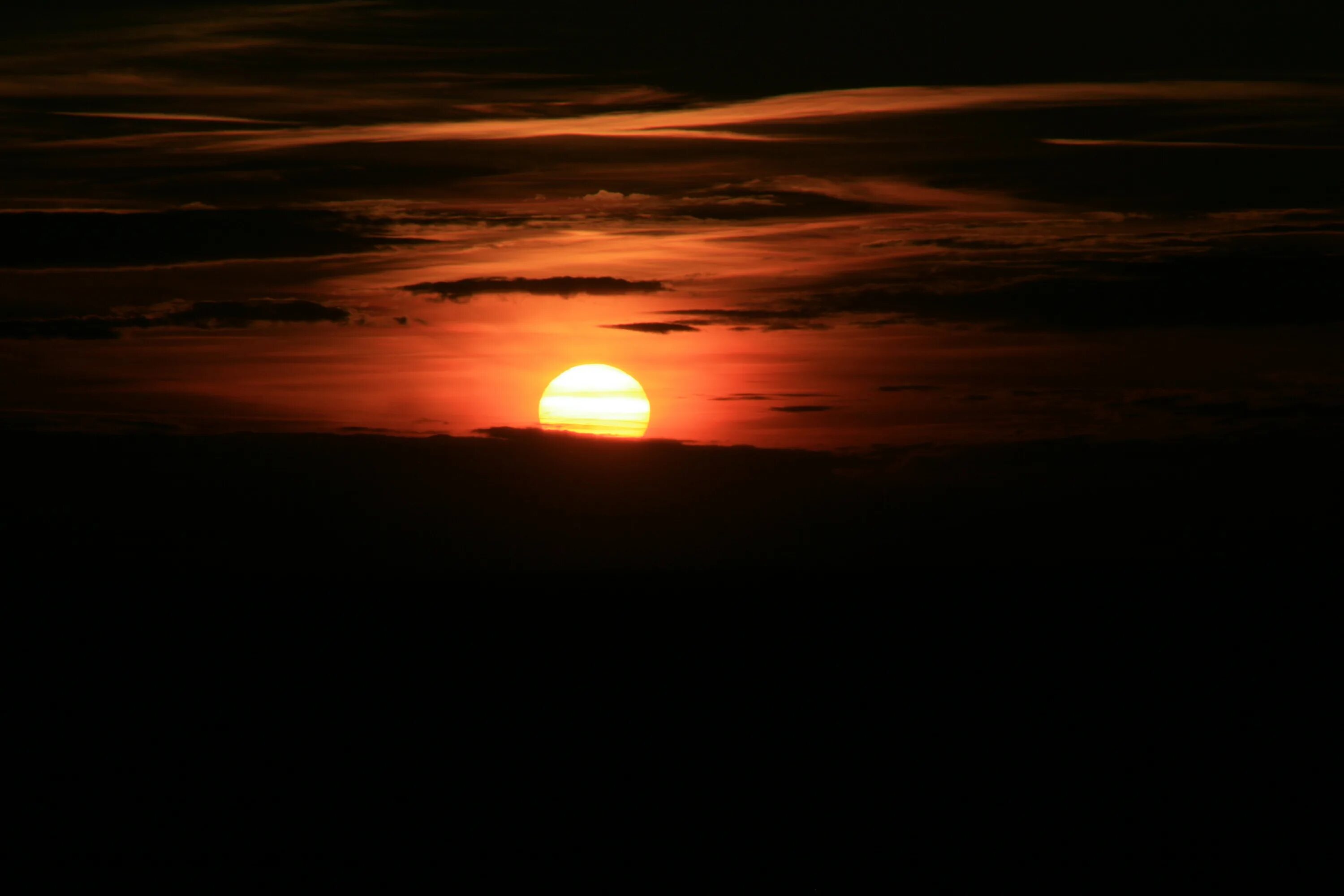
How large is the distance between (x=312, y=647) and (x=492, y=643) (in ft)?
12.3

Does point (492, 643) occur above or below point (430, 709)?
above

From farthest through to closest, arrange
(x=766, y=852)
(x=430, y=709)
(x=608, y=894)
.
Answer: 1. (x=430, y=709)
2. (x=766, y=852)
3. (x=608, y=894)

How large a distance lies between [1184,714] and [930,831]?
300 inches

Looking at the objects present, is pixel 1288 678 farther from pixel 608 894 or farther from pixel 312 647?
pixel 312 647

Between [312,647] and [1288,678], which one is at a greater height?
[312,647]

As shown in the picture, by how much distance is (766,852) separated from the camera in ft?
67.8

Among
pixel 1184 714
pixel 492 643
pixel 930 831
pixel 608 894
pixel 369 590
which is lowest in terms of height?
pixel 608 894

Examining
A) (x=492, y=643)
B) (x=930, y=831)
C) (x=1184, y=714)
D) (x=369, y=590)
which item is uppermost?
(x=369, y=590)

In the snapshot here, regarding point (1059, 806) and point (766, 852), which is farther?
point (1059, 806)

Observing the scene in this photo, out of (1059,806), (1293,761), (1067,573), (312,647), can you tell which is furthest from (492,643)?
(1067,573)

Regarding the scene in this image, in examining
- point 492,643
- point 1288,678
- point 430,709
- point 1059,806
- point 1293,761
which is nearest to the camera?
point 1059,806

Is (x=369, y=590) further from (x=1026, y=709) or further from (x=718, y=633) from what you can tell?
(x=1026, y=709)

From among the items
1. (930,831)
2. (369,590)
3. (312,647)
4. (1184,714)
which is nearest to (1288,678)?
(1184,714)

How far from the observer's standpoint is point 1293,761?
2384 cm
